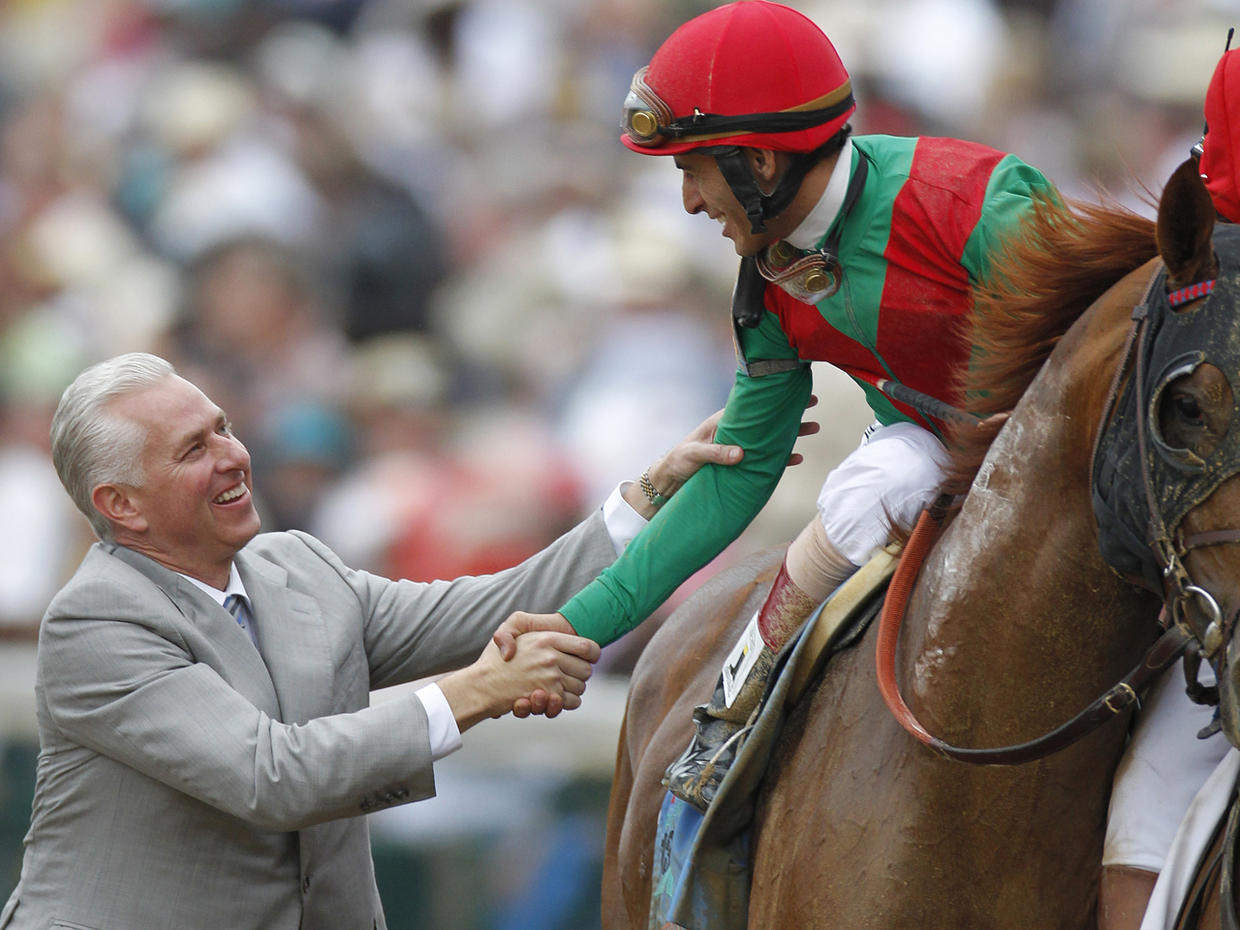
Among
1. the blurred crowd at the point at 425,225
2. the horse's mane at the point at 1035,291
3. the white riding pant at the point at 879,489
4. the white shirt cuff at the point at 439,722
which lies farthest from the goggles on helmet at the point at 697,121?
the blurred crowd at the point at 425,225

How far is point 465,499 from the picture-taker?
6.35m

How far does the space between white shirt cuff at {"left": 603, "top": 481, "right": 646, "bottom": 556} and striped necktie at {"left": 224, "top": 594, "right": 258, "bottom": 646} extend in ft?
2.59

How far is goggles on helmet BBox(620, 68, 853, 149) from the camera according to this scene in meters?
2.80

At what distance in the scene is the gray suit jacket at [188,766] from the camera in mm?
2969

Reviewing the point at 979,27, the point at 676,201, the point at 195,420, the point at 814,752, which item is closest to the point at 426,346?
the point at 676,201

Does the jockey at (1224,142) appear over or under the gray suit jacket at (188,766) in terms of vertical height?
over

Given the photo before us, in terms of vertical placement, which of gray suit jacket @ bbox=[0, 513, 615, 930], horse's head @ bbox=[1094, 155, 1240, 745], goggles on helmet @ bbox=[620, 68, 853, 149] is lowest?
gray suit jacket @ bbox=[0, 513, 615, 930]

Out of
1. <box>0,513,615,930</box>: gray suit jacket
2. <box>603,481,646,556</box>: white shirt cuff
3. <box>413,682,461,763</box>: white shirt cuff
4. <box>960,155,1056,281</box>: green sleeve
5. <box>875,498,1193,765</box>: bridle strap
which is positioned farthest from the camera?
<box>603,481,646,556</box>: white shirt cuff

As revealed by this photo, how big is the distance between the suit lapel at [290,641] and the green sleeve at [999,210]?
1.43 meters

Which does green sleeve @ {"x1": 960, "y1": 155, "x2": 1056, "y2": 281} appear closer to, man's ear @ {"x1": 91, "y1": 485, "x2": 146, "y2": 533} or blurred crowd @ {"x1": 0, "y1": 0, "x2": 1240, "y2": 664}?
man's ear @ {"x1": 91, "y1": 485, "x2": 146, "y2": 533}

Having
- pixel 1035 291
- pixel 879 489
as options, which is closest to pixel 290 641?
pixel 879 489

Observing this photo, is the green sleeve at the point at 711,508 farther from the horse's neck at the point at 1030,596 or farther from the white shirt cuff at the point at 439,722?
the horse's neck at the point at 1030,596

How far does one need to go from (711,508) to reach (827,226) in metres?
0.63

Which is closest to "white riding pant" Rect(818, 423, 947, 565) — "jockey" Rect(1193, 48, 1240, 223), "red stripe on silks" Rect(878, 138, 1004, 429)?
"red stripe on silks" Rect(878, 138, 1004, 429)
